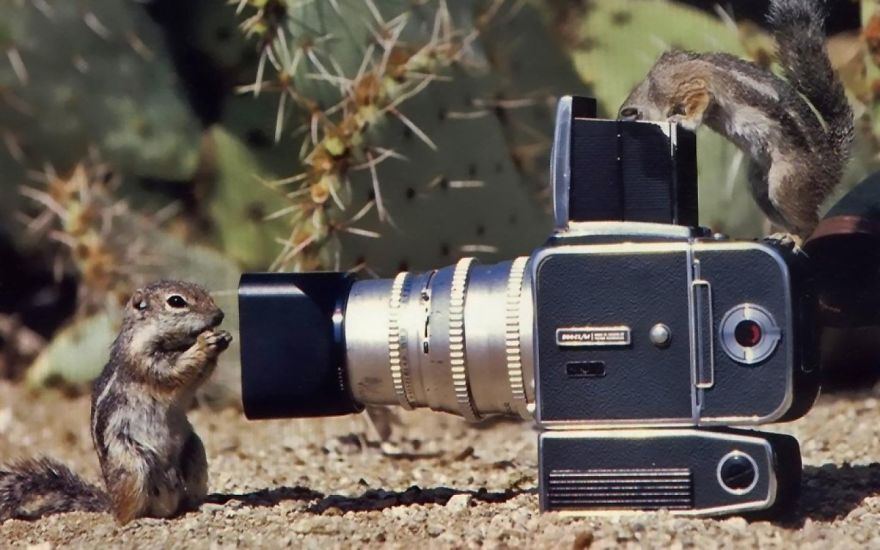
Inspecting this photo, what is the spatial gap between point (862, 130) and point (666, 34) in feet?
2.24

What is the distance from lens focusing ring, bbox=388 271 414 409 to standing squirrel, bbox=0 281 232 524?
423 mm

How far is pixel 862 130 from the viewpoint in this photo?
470 centimetres

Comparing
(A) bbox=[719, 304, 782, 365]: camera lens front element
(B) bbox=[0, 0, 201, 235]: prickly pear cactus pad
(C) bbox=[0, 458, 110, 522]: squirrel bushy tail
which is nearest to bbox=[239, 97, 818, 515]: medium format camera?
(A) bbox=[719, 304, 782, 365]: camera lens front element

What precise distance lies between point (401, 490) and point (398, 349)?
0.65 meters

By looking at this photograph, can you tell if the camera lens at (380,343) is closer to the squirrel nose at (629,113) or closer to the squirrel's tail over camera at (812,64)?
the squirrel nose at (629,113)

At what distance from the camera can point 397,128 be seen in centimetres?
438

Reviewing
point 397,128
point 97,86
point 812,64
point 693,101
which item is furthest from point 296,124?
point 812,64

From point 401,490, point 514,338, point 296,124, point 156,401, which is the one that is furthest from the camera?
point 296,124

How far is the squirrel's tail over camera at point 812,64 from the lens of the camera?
3.82m

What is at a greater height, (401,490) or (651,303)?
(651,303)

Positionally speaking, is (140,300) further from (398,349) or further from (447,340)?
(447,340)

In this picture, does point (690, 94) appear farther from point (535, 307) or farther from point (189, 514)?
point (189, 514)

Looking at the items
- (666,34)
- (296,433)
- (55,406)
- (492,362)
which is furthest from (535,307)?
(55,406)

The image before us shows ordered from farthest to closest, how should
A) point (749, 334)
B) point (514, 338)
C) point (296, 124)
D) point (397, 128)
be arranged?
point (296, 124), point (397, 128), point (514, 338), point (749, 334)
